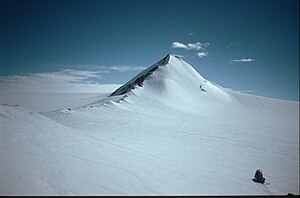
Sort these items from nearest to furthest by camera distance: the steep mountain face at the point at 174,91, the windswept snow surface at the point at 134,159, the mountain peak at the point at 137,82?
the windswept snow surface at the point at 134,159
the steep mountain face at the point at 174,91
the mountain peak at the point at 137,82

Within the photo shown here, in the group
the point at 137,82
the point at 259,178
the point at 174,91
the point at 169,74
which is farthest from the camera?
the point at 169,74

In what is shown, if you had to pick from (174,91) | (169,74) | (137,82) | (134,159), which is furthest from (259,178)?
(169,74)

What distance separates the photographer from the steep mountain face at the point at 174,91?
61.1ft

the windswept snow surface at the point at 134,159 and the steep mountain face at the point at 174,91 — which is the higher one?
the steep mountain face at the point at 174,91

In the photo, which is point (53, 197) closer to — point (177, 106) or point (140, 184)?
point (140, 184)

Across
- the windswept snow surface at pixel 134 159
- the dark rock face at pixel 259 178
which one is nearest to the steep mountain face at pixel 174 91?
the windswept snow surface at pixel 134 159

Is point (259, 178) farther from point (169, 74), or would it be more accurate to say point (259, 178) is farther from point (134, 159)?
point (169, 74)

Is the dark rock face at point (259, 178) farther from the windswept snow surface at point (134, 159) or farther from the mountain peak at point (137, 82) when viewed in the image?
the mountain peak at point (137, 82)

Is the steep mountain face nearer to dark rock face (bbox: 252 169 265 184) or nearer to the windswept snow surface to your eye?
the windswept snow surface

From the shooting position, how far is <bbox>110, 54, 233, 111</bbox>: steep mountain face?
1862 centimetres

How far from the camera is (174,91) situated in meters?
22.3

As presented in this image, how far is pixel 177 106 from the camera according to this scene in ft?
60.1

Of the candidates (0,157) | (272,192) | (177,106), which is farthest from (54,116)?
(177,106)

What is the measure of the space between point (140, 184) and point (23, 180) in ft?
5.81
